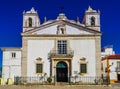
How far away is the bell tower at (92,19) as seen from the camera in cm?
3316

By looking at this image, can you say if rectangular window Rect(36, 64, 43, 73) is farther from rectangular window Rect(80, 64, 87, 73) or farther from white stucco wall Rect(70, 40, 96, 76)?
rectangular window Rect(80, 64, 87, 73)

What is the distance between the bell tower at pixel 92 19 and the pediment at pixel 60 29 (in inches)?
39.5

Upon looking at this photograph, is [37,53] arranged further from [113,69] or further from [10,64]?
[113,69]

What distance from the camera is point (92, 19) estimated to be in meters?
33.6

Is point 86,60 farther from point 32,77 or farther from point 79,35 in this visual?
point 32,77

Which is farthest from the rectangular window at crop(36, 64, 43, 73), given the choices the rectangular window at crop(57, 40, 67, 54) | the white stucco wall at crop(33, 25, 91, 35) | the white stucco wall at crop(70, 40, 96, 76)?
the white stucco wall at crop(33, 25, 91, 35)

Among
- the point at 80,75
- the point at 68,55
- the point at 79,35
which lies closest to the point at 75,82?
the point at 80,75

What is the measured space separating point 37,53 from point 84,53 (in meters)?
5.70

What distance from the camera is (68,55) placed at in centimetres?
3145

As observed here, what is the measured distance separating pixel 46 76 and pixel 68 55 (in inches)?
143

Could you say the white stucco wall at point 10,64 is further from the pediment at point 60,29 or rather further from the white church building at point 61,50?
the pediment at point 60,29

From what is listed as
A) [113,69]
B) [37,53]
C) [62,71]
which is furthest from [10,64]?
[113,69]

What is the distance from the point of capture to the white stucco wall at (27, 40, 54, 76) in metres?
31.6

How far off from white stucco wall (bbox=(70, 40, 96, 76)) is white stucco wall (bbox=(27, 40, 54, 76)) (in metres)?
2.98
